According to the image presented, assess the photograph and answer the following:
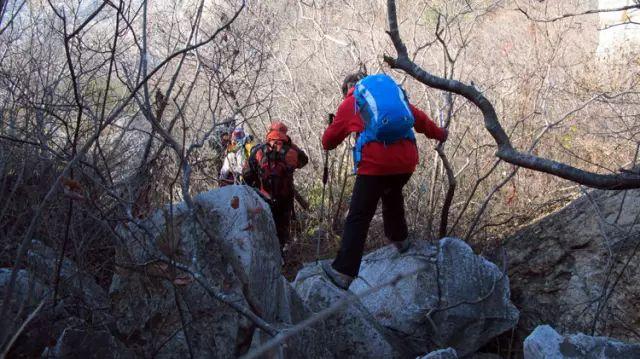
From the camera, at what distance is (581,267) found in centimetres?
508

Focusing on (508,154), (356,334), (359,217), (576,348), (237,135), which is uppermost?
(237,135)

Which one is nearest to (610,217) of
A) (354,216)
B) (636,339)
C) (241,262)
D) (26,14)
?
(636,339)

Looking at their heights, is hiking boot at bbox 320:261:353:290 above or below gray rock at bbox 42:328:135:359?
above

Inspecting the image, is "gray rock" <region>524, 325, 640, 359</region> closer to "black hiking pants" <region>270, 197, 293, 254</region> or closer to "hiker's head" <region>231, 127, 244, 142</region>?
"black hiking pants" <region>270, 197, 293, 254</region>

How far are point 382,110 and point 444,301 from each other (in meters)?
1.50

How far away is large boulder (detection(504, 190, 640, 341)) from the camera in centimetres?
468

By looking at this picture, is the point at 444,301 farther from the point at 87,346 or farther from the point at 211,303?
the point at 87,346

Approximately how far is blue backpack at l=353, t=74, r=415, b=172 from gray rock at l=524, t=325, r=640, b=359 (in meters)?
1.59

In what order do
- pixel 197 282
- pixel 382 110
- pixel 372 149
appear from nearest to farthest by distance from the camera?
pixel 197 282 → pixel 382 110 → pixel 372 149

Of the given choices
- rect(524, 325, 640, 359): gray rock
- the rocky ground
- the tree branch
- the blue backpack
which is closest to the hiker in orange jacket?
the rocky ground

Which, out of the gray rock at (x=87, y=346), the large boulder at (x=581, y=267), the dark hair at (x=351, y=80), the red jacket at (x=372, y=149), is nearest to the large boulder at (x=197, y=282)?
the gray rock at (x=87, y=346)

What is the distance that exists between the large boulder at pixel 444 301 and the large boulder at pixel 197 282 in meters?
1.13

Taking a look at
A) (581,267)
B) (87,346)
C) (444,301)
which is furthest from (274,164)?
(87,346)

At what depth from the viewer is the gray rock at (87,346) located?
313cm
